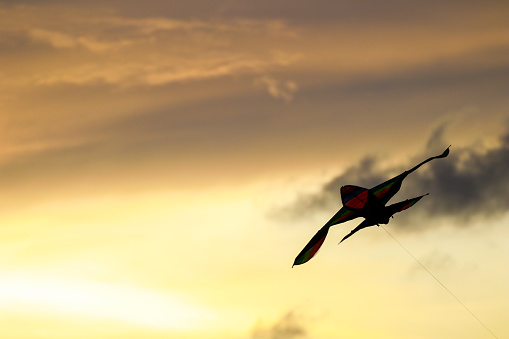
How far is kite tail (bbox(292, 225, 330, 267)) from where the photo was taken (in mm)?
95625

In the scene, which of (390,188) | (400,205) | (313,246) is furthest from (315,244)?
Result: (400,205)

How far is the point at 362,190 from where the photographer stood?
292ft

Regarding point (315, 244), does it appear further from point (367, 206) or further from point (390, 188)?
point (390, 188)

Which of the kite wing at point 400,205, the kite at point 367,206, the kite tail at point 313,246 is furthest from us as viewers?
the kite tail at point 313,246

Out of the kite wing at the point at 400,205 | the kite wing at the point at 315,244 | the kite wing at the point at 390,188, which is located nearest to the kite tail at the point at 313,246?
the kite wing at the point at 315,244

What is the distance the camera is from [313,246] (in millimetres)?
95812

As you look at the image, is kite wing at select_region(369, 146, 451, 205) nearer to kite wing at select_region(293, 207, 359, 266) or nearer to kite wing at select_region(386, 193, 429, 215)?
kite wing at select_region(386, 193, 429, 215)

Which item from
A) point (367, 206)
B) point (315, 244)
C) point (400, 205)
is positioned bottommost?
point (367, 206)

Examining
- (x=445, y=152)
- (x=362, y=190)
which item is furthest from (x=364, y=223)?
(x=445, y=152)

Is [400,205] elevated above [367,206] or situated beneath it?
elevated above

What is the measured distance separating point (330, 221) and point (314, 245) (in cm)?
366

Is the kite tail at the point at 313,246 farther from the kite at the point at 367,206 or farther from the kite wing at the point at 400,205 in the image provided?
the kite wing at the point at 400,205

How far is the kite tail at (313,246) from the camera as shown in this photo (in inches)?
3765

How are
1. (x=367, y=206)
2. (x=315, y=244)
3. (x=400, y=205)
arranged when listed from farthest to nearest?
1. (x=315, y=244)
2. (x=400, y=205)
3. (x=367, y=206)
